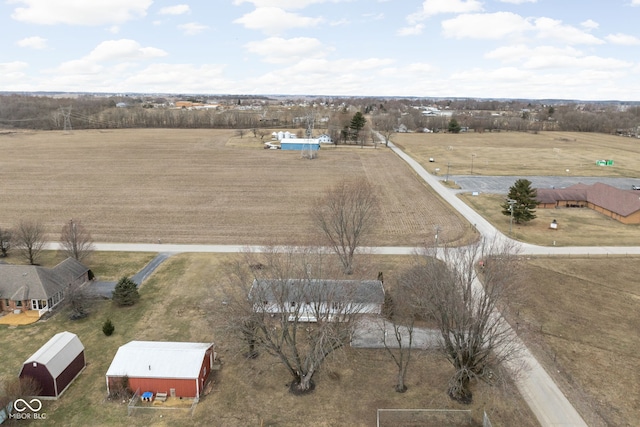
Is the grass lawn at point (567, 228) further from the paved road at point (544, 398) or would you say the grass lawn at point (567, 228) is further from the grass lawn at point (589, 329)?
the paved road at point (544, 398)

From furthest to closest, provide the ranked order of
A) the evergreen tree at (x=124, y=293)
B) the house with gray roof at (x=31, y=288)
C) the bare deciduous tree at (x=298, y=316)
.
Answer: the evergreen tree at (x=124, y=293), the house with gray roof at (x=31, y=288), the bare deciduous tree at (x=298, y=316)

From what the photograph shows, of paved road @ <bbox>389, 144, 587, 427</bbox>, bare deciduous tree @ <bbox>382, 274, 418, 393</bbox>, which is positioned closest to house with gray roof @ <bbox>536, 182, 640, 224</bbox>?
paved road @ <bbox>389, 144, 587, 427</bbox>

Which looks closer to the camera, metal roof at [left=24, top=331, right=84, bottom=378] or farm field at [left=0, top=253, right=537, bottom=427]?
farm field at [left=0, top=253, right=537, bottom=427]

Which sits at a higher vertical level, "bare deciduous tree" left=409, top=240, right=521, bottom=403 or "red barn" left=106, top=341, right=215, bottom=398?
"bare deciduous tree" left=409, top=240, right=521, bottom=403

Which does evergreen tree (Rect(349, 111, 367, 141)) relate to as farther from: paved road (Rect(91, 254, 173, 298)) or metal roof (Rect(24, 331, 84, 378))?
metal roof (Rect(24, 331, 84, 378))

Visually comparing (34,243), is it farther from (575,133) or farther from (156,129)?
(575,133)

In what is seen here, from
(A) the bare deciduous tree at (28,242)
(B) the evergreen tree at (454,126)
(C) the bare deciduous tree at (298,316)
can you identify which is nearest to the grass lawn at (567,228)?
(C) the bare deciduous tree at (298,316)
